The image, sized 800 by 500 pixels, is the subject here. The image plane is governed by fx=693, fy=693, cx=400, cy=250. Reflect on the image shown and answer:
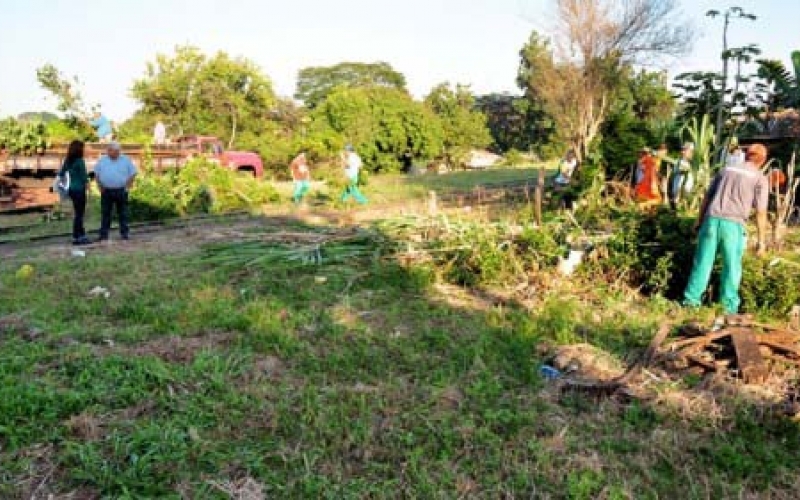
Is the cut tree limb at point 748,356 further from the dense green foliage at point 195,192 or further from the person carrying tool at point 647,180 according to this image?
the dense green foliage at point 195,192

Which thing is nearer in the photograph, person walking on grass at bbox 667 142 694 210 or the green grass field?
the green grass field

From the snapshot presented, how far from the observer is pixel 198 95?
118ft

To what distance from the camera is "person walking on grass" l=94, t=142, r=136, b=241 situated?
1034 centimetres

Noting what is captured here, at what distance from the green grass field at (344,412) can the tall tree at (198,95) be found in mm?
30876

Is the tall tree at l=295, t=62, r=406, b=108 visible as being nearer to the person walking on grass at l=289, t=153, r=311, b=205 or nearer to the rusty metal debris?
the person walking on grass at l=289, t=153, r=311, b=205

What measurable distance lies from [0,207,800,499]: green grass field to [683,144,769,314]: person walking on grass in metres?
0.47

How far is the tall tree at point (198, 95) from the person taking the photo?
1404 inches

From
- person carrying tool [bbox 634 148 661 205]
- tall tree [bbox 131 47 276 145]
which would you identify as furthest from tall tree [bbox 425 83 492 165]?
person carrying tool [bbox 634 148 661 205]

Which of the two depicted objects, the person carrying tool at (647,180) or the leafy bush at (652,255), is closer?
the leafy bush at (652,255)

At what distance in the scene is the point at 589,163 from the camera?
12.0m

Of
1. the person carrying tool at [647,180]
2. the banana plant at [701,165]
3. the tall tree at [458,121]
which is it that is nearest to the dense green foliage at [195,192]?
the person carrying tool at [647,180]

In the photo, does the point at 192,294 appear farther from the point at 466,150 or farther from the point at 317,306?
the point at 466,150

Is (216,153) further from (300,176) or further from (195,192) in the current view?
(195,192)

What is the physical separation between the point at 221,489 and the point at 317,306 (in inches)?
128
